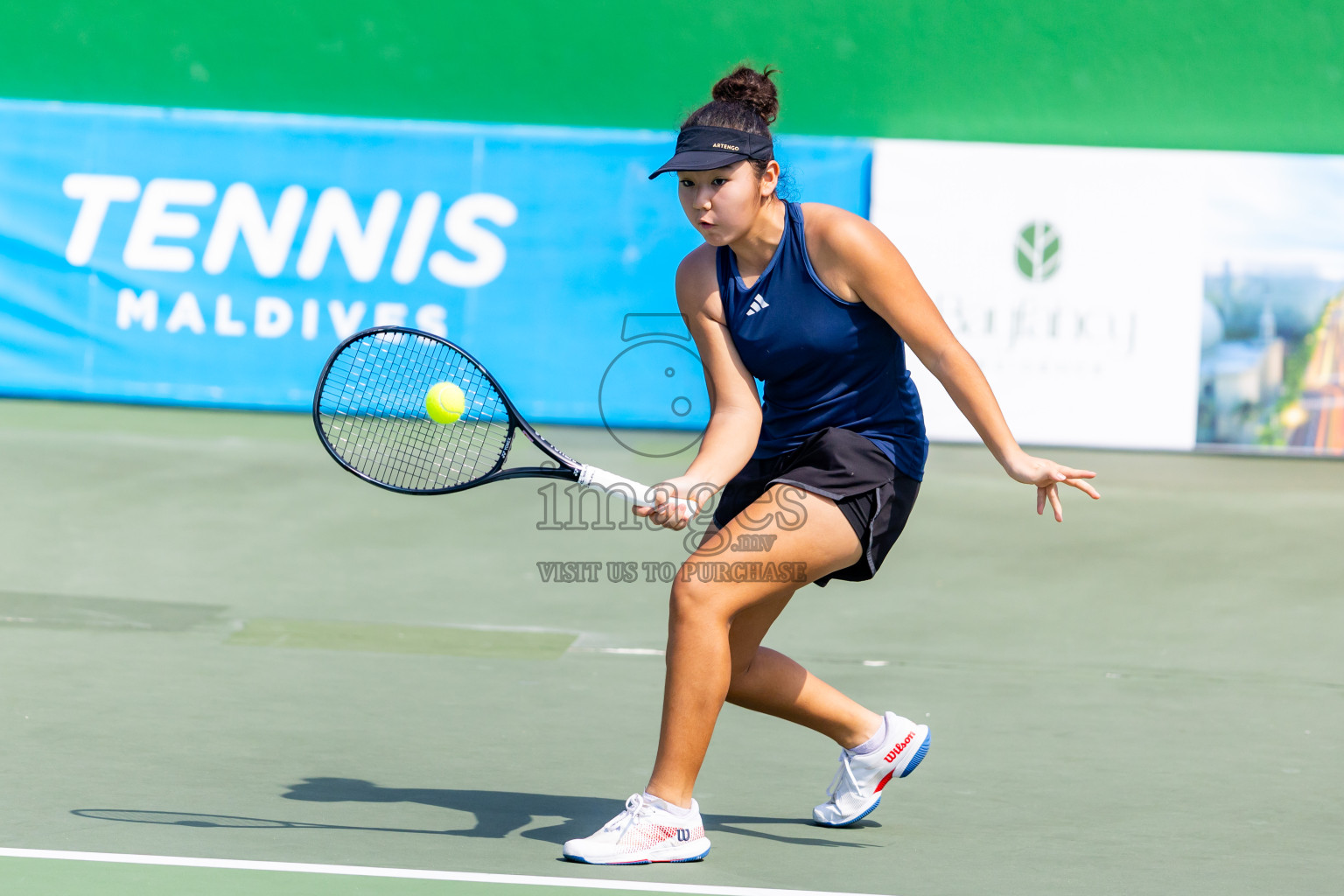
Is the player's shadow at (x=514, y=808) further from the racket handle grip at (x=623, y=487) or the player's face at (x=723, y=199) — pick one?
the player's face at (x=723, y=199)

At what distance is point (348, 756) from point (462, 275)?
5495mm

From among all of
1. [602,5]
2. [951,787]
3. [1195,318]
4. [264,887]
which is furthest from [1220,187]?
[264,887]

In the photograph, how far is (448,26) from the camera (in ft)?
32.6

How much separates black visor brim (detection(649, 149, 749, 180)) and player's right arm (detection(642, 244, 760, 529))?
282 mm

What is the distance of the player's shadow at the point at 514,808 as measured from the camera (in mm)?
3115

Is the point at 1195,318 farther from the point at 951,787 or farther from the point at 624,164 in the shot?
the point at 951,787

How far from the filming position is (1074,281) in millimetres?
8414

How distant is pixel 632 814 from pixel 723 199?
4.04 ft

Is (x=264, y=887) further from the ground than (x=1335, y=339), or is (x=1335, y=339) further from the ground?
(x=1335, y=339)

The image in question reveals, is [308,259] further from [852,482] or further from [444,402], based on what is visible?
[852,482]
